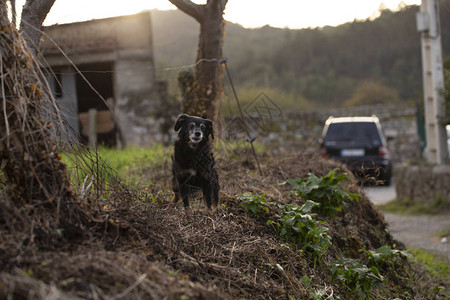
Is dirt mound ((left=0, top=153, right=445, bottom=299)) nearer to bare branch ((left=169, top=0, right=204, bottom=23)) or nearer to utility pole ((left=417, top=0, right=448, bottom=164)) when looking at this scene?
bare branch ((left=169, top=0, right=204, bottom=23))

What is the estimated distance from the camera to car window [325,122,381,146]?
1409 centimetres

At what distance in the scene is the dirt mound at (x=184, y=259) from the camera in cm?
189

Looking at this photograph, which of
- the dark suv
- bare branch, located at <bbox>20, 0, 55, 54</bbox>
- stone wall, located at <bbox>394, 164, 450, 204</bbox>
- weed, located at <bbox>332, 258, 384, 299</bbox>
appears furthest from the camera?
the dark suv

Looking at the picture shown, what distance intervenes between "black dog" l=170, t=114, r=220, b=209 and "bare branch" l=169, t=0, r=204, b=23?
273 cm

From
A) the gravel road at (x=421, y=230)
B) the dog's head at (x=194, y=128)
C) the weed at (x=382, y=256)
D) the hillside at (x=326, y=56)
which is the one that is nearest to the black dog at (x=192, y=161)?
the dog's head at (x=194, y=128)

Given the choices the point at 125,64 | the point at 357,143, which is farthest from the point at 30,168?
the point at 125,64

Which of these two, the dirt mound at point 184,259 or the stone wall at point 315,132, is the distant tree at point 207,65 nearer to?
the dirt mound at point 184,259

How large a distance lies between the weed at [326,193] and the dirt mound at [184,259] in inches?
4.9

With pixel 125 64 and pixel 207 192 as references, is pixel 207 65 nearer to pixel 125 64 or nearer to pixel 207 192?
pixel 207 192

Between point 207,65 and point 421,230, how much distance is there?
4.27 meters

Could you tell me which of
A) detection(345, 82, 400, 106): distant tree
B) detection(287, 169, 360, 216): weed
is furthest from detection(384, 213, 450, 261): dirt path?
detection(345, 82, 400, 106): distant tree

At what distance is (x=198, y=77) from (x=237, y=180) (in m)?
2.61

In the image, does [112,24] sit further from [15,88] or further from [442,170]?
[15,88]

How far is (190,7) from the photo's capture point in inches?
260
